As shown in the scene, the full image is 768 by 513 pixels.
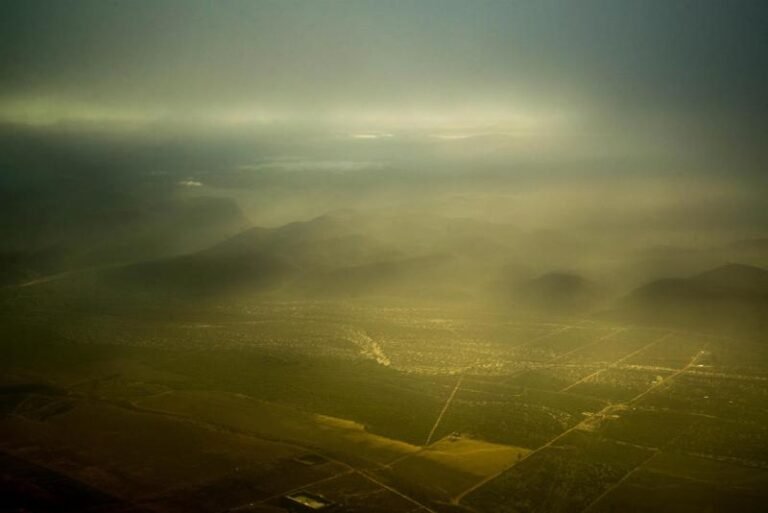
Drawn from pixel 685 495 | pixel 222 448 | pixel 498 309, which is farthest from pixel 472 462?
pixel 498 309

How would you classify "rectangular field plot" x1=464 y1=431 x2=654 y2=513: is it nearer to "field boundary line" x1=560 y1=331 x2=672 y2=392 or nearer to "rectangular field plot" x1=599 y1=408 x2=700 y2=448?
"rectangular field plot" x1=599 y1=408 x2=700 y2=448

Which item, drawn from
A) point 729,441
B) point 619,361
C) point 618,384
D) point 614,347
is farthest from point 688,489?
point 614,347

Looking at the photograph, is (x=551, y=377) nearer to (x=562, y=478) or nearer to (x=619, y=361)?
(x=619, y=361)

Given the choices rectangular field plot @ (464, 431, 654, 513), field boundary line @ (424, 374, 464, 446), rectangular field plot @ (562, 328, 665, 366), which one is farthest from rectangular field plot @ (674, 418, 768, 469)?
rectangular field plot @ (562, 328, 665, 366)

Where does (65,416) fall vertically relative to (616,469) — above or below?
above

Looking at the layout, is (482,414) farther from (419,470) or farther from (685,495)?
(685,495)

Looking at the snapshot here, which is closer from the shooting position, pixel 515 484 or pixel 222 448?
pixel 515 484

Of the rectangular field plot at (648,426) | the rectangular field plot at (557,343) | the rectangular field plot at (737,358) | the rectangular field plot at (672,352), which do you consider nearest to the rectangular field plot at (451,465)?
the rectangular field plot at (648,426)
